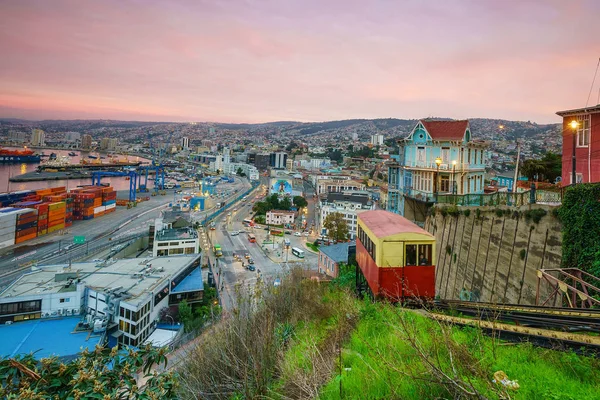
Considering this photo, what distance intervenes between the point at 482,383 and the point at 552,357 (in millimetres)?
1317

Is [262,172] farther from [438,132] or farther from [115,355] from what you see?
[115,355]

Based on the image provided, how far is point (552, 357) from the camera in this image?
10.9ft

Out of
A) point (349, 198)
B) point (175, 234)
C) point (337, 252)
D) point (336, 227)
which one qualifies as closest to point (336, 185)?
point (349, 198)

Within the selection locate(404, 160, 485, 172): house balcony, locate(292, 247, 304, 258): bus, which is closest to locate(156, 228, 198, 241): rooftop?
locate(292, 247, 304, 258): bus

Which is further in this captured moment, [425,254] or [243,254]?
[243,254]

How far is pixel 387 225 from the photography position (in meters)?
7.39

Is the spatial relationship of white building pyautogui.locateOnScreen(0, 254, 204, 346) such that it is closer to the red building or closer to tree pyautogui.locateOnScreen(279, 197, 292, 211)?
the red building

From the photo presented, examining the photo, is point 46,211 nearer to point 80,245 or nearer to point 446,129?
point 80,245

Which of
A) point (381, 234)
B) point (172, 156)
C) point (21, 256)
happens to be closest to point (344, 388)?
point (381, 234)

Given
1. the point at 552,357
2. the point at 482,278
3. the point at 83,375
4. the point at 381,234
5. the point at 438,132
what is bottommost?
the point at 482,278

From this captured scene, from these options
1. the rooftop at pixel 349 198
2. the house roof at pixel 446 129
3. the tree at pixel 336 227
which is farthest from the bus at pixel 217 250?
the house roof at pixel 446 129

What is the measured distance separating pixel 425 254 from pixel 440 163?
27.1 ft

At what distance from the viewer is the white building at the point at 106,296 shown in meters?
15.8

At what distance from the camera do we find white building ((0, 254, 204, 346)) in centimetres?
1580
